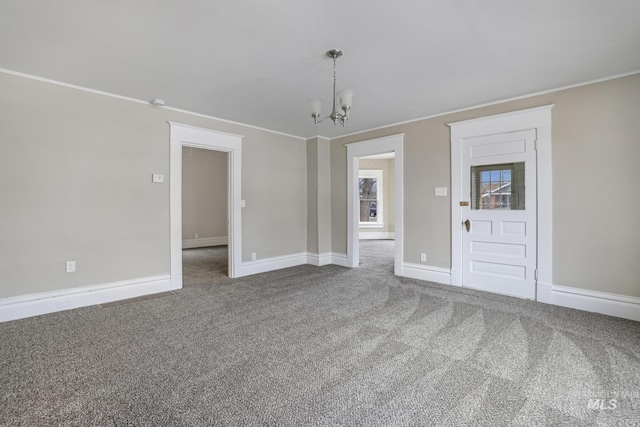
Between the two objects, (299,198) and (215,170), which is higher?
(215,170)

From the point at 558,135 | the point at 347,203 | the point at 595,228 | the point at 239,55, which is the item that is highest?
the point at 239,55

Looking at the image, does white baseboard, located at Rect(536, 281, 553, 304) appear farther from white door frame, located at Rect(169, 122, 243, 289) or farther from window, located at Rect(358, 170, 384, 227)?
window, located at Rect(358, 170, 384, 227)

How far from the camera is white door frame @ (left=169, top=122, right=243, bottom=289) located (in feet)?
13.2

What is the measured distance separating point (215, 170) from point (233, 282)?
516 centimetres

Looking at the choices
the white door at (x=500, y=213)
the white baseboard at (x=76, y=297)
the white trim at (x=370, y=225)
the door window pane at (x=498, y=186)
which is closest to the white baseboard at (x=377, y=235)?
the white trim at (x=370, y=225)

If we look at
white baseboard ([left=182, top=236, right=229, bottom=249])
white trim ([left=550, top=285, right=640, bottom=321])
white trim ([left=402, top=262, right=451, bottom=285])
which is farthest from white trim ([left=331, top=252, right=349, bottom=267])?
white baseboard ([left=182, top=236, right=229, bottom=249])

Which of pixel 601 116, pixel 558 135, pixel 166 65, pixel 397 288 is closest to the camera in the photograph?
pixel 166 65

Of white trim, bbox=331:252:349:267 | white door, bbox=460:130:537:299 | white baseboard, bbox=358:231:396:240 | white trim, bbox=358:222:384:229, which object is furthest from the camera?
white trim, bbox=358:222:384:229

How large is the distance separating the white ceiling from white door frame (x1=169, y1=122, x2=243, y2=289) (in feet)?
2.19

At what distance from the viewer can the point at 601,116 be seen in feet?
10.3

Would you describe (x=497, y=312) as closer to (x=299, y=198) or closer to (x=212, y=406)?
(x=212, y=406)

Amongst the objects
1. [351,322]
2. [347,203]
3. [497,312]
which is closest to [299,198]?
[347,203]

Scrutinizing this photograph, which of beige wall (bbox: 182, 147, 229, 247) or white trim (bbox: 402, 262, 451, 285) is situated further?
beige wall (bbox: 182, 147, 229, 247)

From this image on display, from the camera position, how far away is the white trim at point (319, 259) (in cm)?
559
